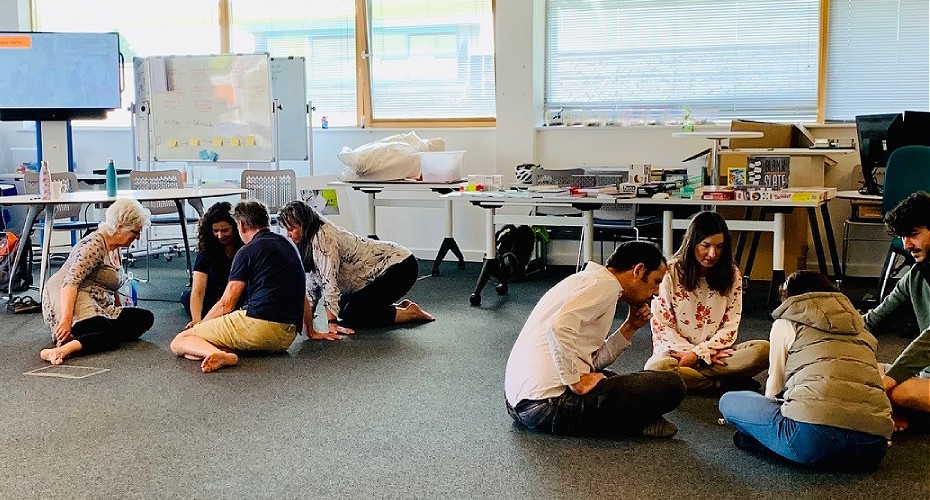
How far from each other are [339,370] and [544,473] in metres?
1.58

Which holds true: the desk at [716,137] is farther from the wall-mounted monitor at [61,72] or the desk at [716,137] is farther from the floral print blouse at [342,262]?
the wall-mounted monitor at [61,72]

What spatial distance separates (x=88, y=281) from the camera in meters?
4.76

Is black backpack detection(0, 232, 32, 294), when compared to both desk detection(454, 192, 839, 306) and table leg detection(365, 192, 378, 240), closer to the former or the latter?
table leg detection(365, 192, 378, 240)

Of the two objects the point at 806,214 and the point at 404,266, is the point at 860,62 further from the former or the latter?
the point at 404,266

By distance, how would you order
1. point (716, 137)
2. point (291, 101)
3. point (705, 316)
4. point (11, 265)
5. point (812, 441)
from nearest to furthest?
point (812, 441)
point (705, 316)
point (716, 137)
point (11, 265)
point (291, 101)

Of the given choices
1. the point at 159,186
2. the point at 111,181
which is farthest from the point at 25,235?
the point at 159,186

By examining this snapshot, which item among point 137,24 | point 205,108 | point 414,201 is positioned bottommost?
point 414,201

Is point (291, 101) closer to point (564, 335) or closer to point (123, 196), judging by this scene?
point (123, 196)

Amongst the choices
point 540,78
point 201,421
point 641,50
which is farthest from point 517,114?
point 201,421

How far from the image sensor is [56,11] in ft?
29.7

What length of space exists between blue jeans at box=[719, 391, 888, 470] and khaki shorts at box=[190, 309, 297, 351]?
2.28 metres

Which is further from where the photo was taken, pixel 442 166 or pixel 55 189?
pixel 442 166

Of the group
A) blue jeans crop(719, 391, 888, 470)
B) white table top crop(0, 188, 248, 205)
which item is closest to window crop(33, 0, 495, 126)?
white table top crop(0, 188, 248, 205)

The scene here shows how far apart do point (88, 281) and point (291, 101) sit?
10.7 ft
